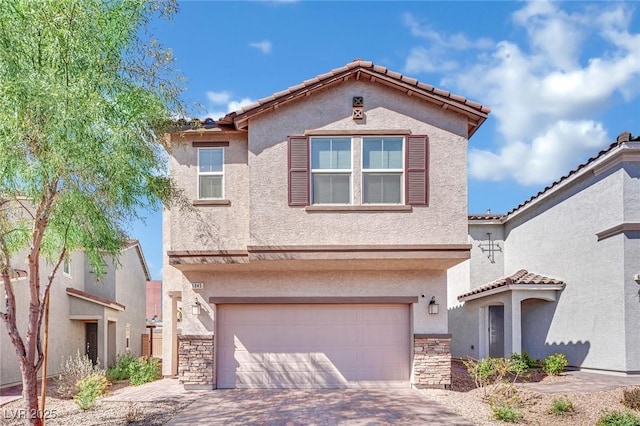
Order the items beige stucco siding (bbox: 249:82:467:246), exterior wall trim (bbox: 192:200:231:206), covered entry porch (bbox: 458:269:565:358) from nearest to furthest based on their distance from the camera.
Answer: beige stucco siding (bbox: 249:82:467:246) < exterior wall trim (bbox: 192:200:231:206) < covered entry porch (bbox: 458:269:565:358)

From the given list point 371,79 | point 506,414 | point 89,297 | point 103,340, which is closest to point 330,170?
point 371,79

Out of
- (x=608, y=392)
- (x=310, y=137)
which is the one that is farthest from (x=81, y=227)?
(x=608, y=392)

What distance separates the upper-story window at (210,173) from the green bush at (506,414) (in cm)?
805

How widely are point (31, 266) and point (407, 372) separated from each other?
9312 millimetres

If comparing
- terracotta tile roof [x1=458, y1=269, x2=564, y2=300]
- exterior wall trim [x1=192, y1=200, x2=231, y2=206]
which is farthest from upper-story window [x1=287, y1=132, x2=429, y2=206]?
terracotta tile roof [x1=458, y1=269, x2=564, y2=300]

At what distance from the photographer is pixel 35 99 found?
786cm

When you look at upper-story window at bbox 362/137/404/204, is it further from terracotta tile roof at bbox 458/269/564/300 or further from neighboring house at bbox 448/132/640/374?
terracotta tile roof at bbox 458/269/564/300

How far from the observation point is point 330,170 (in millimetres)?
12523

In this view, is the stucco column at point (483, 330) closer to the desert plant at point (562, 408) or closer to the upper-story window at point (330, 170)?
the desert plant at point (562, 408)

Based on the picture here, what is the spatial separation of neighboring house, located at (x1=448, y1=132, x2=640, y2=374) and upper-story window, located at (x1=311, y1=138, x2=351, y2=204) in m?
7.59

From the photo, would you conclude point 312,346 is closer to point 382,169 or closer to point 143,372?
point 382,169

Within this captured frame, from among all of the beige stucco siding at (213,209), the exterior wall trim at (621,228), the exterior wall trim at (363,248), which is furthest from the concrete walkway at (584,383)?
the beige stucco siding at (213,209)

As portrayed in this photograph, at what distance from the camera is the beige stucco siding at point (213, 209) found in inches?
503

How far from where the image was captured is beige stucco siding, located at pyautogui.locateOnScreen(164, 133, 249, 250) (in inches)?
503
